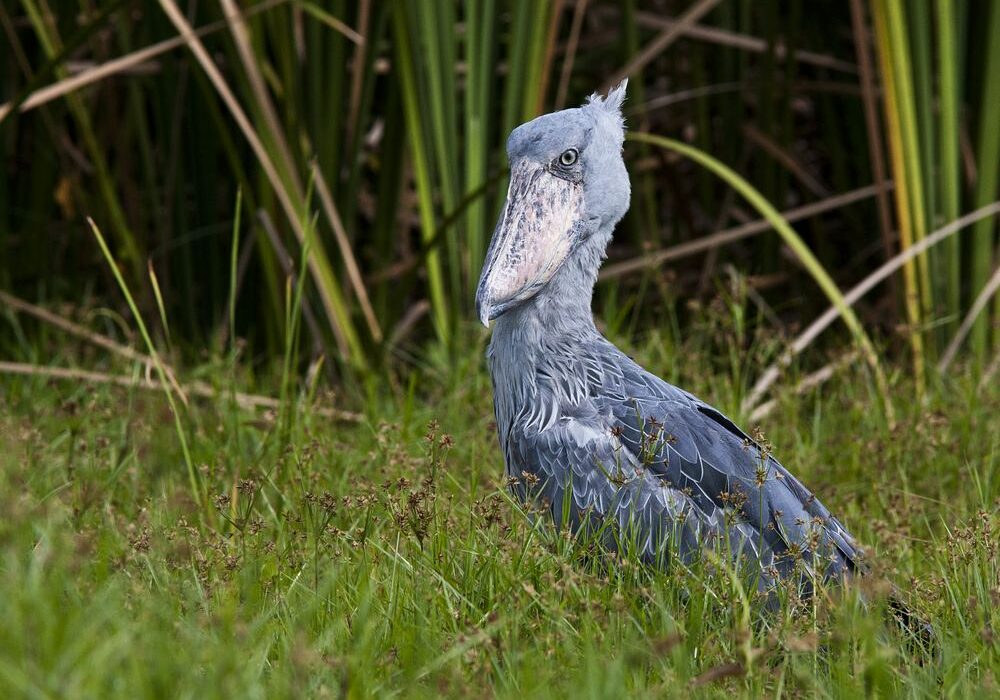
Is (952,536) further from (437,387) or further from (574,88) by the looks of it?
(574,88)

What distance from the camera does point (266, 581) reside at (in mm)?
2625

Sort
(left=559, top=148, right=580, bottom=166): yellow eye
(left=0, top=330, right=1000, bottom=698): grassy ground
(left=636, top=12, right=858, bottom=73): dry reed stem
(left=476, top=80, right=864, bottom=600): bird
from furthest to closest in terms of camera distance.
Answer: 1. (left=636, top=12, right=858, bottom=73): dry reed stem
2. (left=559, top=148, right=580, bottom=166): yellow eye
3. (left=476, top=80, right=864, bottom=600): bird
4. (left=0, top=330, right=1000, bottom=698): grassy ground

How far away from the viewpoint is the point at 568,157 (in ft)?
10.3

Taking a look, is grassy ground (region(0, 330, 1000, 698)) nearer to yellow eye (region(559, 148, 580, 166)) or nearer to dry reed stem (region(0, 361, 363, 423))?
dry reed stem (region(0, 361, 363, 423))

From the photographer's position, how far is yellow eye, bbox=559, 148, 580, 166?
10.2 ft

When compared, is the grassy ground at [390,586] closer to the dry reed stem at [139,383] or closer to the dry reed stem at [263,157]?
the dry reed stem at [139,383]

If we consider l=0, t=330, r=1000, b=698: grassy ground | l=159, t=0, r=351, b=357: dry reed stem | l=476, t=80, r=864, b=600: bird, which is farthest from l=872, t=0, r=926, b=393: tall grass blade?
l=159, t=0, r=351, b=357: dry reed stem

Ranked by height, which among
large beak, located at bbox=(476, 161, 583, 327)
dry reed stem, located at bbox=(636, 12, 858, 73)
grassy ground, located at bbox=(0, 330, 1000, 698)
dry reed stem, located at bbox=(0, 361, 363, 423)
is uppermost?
dry reed stem, located at bbox=(636, 12, 858, 73)

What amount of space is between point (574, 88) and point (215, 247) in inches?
64.8

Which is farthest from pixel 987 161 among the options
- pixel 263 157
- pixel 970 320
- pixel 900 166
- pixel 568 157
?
pixel 263 157

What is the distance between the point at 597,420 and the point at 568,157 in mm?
623

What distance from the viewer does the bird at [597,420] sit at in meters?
2.74

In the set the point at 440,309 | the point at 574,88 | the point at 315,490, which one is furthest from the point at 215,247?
the point at 315,490

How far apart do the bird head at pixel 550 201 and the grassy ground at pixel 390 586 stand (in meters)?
0.39
